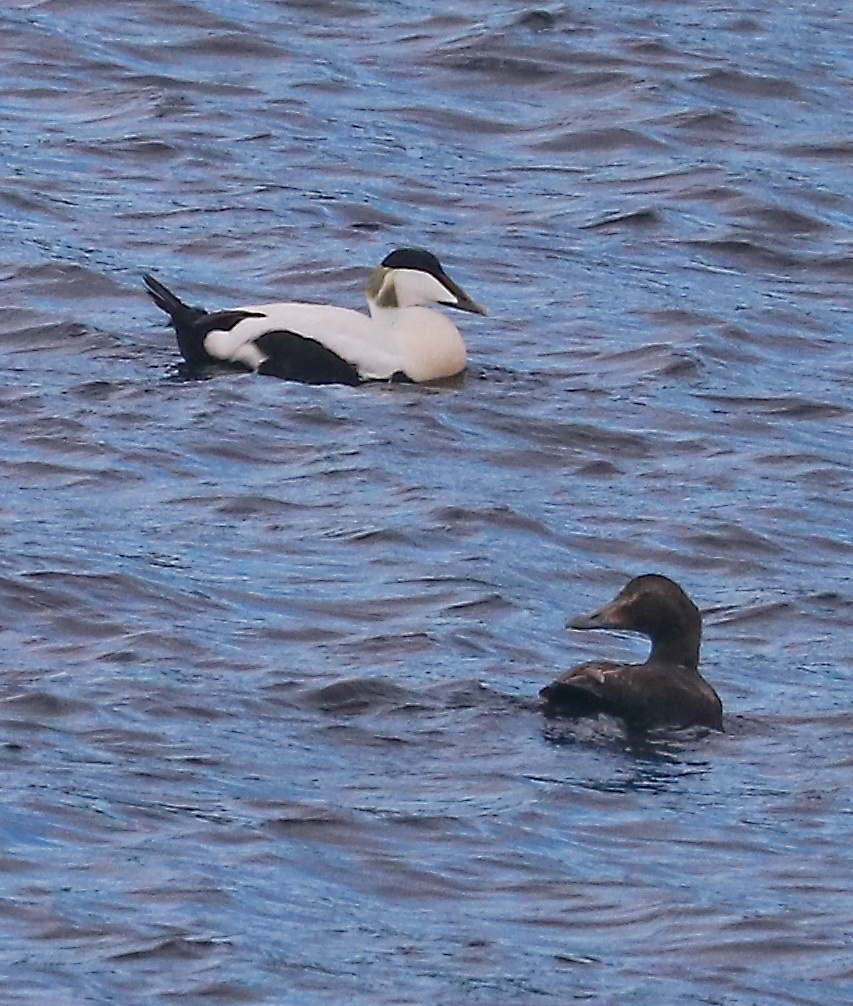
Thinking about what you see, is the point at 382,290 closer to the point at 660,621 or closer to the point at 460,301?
the point at 460,301

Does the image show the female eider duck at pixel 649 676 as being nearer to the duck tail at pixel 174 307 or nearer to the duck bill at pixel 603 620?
the duck bill at pixel 603 620

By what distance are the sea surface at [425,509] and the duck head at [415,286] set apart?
0.29 metres

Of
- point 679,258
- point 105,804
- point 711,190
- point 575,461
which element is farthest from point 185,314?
point 105,804

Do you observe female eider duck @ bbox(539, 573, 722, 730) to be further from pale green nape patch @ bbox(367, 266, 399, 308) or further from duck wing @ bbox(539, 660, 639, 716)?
pale green nape patch @ bbox(367, 266, 399, 308)

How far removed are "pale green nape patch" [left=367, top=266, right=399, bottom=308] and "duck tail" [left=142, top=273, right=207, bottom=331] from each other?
85cm

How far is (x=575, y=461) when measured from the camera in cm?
1223

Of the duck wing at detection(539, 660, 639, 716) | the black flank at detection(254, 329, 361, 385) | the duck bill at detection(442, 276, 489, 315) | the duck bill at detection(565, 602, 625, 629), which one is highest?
the duck bill at detection(565, 602, 625, 629)

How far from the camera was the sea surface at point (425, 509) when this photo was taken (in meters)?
7.54

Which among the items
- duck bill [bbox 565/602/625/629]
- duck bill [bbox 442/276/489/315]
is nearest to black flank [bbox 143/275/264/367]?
duck bill [bbox 442/276/489/315]

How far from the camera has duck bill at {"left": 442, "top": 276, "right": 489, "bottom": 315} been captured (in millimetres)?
13906

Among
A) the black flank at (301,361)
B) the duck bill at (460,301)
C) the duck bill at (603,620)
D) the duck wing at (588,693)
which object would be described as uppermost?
the duck bill at (603,620)

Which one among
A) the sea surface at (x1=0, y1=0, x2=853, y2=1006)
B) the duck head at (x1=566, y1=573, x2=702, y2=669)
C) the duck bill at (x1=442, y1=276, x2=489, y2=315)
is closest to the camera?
the sea surface at (x1=0, y1=0, x2=853, y2=1006)

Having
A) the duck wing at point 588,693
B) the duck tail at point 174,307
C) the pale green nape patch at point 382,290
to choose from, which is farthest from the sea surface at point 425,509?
the pale green nape patch at point 382,290

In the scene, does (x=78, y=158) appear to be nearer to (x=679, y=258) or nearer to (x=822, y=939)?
(x=679, y=258)
